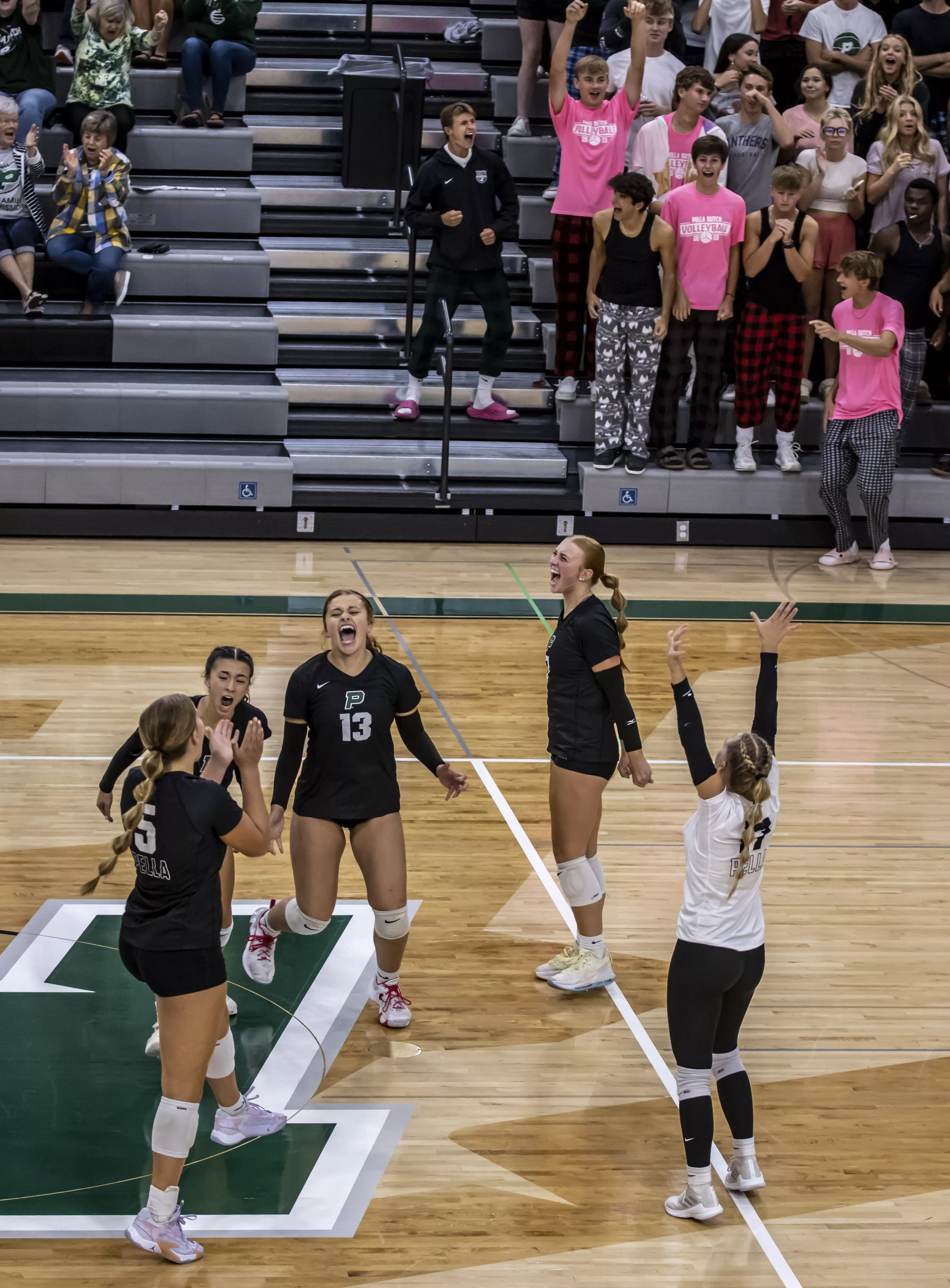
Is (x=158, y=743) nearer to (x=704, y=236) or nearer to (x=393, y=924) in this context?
(x=393, y=924)

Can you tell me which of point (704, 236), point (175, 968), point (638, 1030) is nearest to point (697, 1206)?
point (638, 1030)

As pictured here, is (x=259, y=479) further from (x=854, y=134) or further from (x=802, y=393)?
(x=854, y=134)

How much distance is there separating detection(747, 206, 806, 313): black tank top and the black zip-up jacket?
6.32ft

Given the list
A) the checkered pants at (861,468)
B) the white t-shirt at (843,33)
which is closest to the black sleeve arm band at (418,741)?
the checkered pants at (861,468)

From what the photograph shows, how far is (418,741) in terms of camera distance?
212 inches

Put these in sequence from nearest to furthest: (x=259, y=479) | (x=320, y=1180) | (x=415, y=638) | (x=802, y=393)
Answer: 1. (x=320, y=1180)
2. (x=415, y=638)
3. (x=259, y=479)
4. (x=802, y=393)

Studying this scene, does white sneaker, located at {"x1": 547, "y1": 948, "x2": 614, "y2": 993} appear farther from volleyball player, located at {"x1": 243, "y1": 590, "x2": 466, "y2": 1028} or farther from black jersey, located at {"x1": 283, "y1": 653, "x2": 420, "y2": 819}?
black jersey, located at {"x1": 283, "y1": 653, "x2": 420, "y2": 819}

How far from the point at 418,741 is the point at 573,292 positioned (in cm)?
Result: 781

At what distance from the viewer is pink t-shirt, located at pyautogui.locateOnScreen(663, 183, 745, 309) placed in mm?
11812

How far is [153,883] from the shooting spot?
4215mm

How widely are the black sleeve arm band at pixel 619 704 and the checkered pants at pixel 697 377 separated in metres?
6.85

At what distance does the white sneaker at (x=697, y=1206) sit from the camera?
178 inches

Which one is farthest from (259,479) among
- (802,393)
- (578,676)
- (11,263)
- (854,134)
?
(578,676)

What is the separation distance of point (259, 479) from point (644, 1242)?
331 inches
